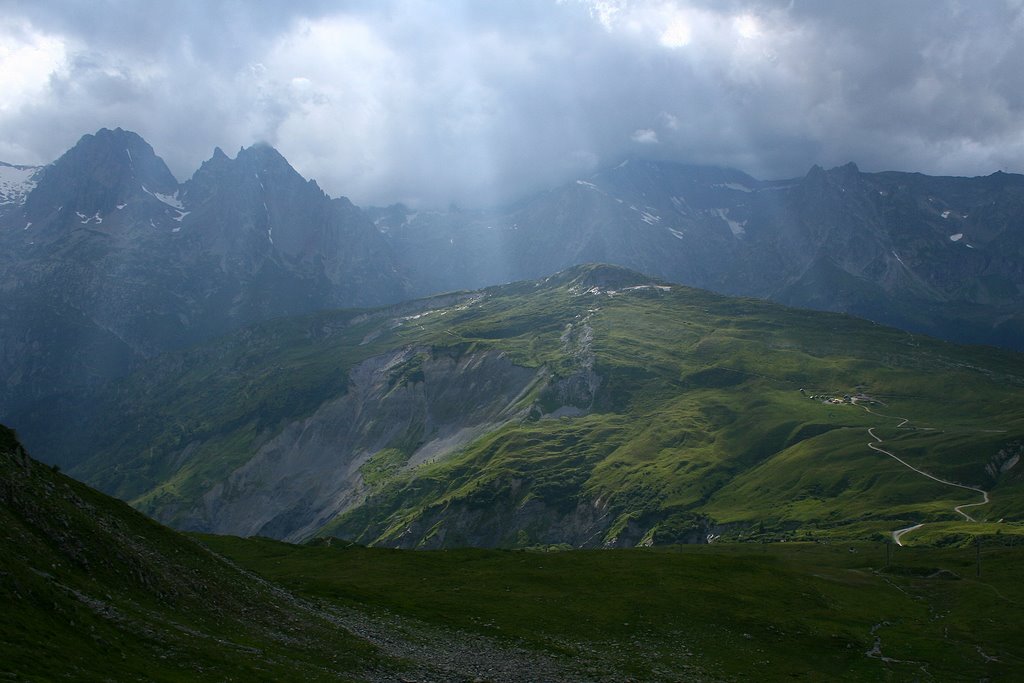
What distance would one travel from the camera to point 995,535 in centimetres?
18388

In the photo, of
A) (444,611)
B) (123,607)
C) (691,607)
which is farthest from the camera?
(691,607)

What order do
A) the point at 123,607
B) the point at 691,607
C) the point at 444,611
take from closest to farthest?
1. the point at 123,607
2. the point at 444,611
3. the point at 691,607

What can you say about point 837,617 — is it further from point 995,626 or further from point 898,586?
point 898,586

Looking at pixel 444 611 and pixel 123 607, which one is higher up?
pixel 123 607

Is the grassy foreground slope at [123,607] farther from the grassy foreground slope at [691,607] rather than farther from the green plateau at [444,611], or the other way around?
the grassy foreground slope at [691,607]

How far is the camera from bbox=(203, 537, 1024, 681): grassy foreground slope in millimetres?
75500

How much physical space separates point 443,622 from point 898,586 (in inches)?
3420

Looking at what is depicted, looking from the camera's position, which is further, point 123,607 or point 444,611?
point 444,611

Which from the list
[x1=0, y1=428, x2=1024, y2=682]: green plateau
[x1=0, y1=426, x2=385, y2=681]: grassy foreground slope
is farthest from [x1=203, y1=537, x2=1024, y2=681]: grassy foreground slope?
[x1=0, y1=426, x2=385, y2=681]: grassy foreground slope

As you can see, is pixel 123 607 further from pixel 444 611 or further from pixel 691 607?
pixel 691 607

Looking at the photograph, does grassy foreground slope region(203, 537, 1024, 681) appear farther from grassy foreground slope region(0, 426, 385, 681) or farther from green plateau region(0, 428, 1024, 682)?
grassy foreground slope region(0, 426, 385, 681)

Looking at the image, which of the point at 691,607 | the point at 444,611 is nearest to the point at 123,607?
the point at 444,611

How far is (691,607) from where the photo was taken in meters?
92.6

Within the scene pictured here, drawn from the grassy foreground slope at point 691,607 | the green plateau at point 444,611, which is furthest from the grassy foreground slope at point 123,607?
the grassy foreground slope at point 691,607
